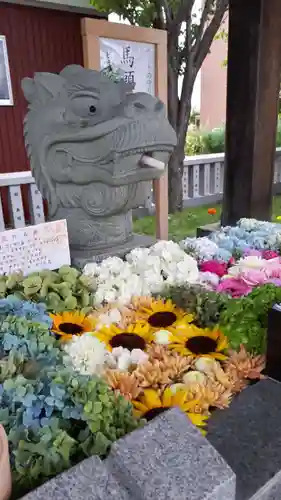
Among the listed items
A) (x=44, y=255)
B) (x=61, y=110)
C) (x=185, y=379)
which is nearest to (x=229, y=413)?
(x=185, y=379)

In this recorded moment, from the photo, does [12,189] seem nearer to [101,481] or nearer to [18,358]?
[18,358]

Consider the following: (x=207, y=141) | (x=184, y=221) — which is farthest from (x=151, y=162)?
(x=207, y=141)

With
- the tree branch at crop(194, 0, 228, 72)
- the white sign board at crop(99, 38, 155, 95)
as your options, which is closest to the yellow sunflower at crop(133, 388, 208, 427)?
the white sign board at crop(99, 38, 155, 95)

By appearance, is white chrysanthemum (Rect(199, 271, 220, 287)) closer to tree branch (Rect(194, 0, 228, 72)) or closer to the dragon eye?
the dragon eye

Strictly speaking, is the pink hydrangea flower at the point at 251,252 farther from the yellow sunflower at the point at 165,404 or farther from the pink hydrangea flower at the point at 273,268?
the yellow sunflower at the point at 165,404

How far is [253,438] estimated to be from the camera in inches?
35.4

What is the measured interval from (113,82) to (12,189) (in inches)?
91.0

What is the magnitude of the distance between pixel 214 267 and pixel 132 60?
1.64m

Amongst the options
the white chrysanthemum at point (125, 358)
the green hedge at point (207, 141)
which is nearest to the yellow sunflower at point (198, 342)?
the white chrysanthemum at point (125, 358)

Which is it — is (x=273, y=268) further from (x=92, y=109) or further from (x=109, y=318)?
(x=92, y=109)

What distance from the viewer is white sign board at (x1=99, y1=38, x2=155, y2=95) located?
8.39ft

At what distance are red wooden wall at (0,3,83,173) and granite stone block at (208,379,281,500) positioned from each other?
4.40m

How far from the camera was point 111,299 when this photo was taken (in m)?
1.49

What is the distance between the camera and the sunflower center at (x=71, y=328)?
129 centimetres
